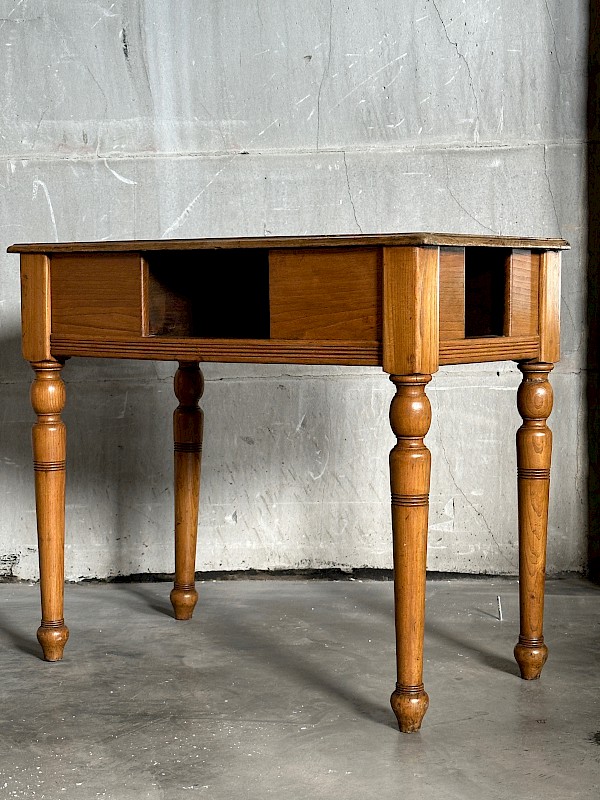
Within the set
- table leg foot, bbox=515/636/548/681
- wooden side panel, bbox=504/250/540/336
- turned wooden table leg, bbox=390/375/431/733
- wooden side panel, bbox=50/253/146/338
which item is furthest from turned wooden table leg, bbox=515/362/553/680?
wooden side panel, bbox=50/253/146/338

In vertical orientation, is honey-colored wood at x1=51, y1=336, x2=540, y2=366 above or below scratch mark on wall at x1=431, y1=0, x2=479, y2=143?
below

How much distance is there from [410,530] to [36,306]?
1.07 meters

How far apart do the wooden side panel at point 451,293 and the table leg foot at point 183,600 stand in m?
1.26

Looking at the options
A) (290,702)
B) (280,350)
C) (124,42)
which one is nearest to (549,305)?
(280,350)

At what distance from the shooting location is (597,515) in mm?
3449

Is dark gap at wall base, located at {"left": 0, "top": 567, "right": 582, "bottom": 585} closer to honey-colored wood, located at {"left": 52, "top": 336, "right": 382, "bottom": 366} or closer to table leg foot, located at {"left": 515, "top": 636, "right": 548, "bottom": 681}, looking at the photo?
table leg foot, located at {"left": 515, "top": 636, "right": 548, "bottom": 681}

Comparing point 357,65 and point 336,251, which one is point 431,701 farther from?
point 357,65

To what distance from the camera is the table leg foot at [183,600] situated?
3045mm

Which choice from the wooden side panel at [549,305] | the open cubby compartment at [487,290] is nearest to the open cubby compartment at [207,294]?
the open cubby compartment at [487,290]

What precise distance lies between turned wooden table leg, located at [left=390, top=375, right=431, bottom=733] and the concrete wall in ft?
4.33

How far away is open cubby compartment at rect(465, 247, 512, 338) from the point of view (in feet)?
7.71

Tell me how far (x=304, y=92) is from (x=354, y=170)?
0.29 metres

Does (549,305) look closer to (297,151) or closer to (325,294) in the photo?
(325,294)

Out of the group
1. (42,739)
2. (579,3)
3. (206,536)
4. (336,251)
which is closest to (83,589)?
(206,536)
